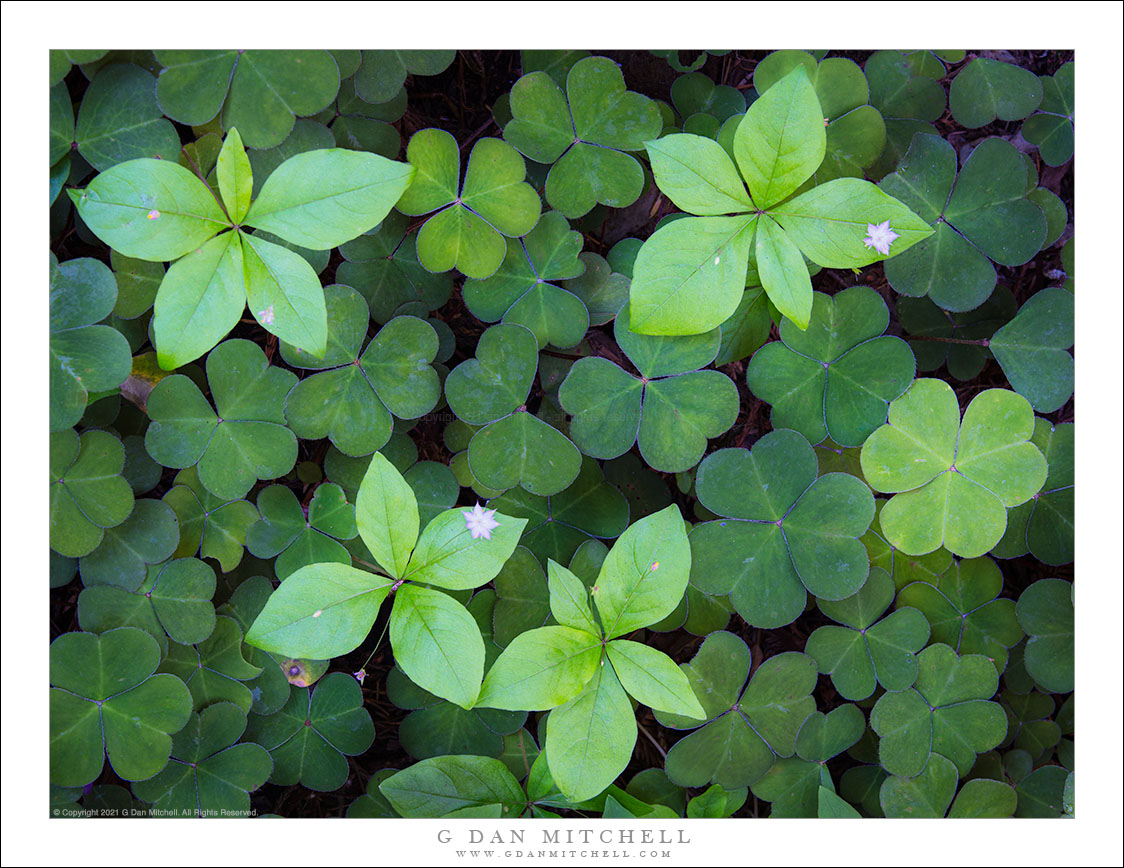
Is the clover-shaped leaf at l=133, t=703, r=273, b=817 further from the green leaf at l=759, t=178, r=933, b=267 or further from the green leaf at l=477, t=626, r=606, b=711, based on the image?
the green leaf at l=759, t=178, r=933, b=267

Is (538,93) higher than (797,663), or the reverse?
(538,93)

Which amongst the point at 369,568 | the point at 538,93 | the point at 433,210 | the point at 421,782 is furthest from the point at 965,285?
the point at 421,782

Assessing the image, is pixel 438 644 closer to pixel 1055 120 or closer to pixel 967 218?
pixel 967 218

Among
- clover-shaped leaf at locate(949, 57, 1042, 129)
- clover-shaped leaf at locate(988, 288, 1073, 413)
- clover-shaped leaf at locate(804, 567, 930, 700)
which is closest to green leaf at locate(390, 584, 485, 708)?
clover-shaped leaf at locate(804, 567, 930, 700)

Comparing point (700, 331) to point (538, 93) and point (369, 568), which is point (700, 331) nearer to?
point (538, 93)

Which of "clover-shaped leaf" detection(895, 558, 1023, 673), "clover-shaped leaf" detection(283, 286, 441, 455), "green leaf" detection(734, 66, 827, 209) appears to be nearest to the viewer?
"green leaf" detection(734, 66, 827, 209)

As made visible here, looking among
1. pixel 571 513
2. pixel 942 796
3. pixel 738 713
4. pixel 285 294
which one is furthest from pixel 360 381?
pixel 942 796
